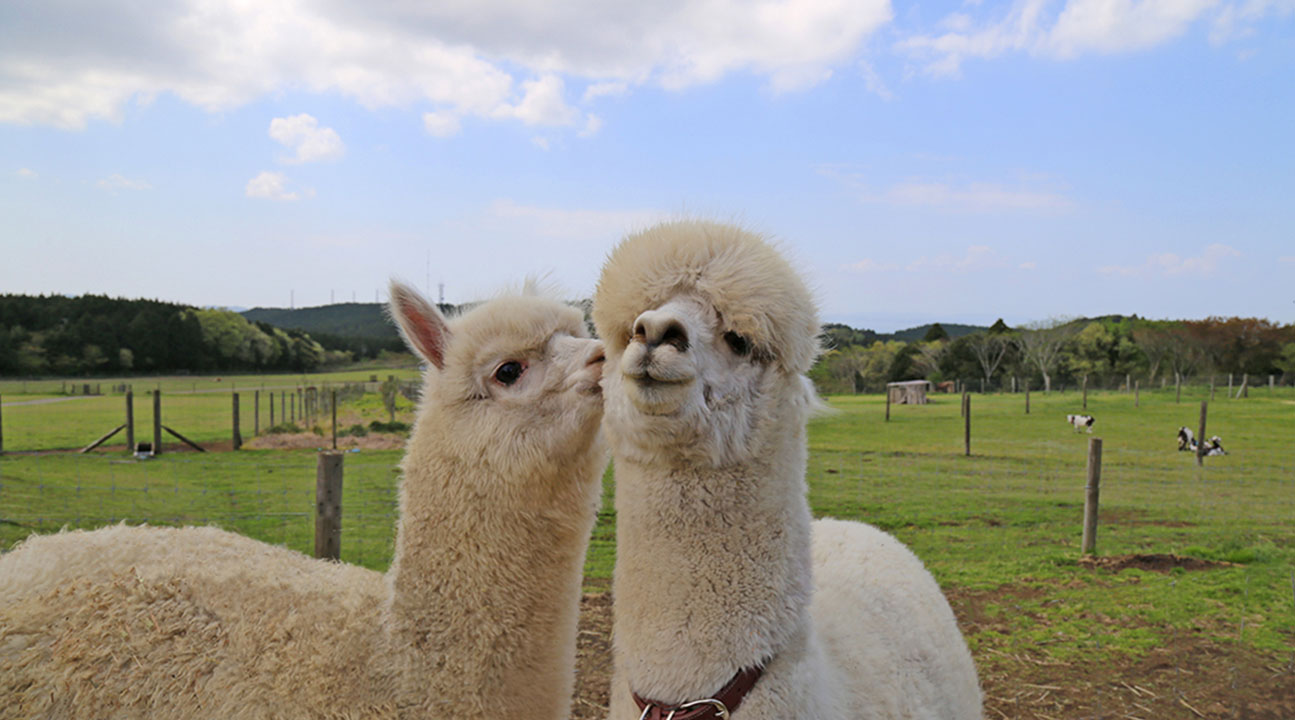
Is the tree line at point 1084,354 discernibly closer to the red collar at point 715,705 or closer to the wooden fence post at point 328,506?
the wooden fence post at point 328,506

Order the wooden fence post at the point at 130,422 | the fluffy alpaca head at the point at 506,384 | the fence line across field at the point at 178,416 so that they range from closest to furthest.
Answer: the fluffy alpaca head at the point at 506,384 → the wooden fence post at the point at 130,422 → the fence line across field at the point at 178,416

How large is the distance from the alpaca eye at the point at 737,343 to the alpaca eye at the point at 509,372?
54.6 inches

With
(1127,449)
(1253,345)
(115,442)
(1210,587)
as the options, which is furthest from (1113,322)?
(115,442)

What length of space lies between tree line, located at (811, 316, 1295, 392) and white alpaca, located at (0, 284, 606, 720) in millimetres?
42451

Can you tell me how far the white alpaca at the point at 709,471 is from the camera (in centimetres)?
162

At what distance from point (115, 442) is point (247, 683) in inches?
1038

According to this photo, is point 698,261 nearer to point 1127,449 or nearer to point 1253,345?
point 1127,449

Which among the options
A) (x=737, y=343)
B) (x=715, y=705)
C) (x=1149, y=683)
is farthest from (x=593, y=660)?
(x=737, y=343)

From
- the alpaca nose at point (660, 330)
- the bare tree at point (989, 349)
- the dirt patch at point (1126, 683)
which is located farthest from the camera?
the bare tree at point (989, 349)

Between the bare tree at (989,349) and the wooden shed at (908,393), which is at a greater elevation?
the bare tree at (989,349)

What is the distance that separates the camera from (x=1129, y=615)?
721 centimetres

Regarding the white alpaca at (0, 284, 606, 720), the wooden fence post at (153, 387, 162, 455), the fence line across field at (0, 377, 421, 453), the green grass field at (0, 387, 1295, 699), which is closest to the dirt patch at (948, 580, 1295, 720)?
the green grass field at (0, 387, 1295, 699)

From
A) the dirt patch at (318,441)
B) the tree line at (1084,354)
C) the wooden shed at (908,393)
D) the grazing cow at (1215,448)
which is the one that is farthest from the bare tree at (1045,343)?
the dirt patch at (318,441)

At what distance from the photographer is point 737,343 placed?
1709mm
